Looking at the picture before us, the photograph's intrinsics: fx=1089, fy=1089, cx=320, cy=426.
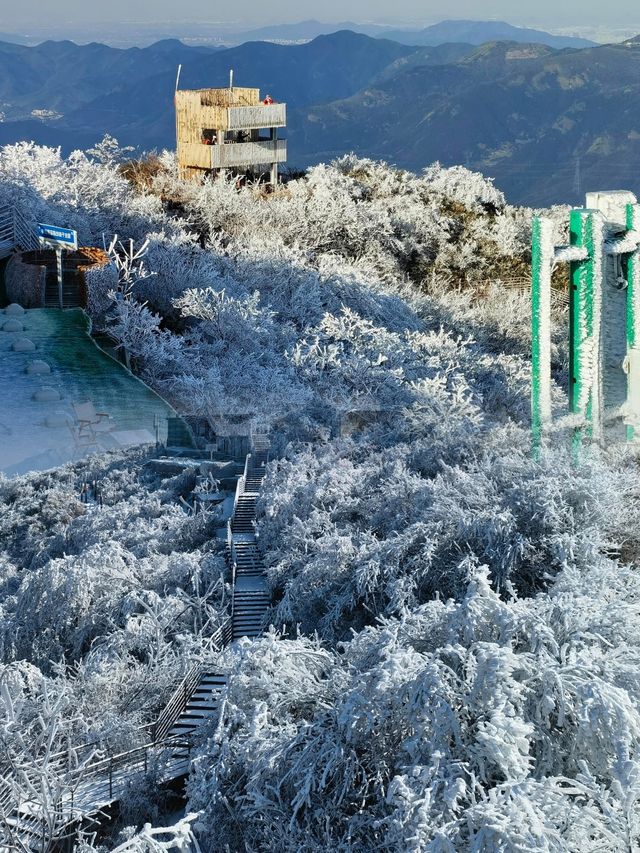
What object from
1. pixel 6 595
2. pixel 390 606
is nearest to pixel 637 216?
pixel 390 606

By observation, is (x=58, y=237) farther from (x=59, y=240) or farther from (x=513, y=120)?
(x=513, y=120)

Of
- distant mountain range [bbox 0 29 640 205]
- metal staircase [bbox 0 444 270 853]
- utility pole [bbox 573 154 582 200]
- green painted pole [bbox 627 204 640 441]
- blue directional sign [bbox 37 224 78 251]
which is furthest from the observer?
distant mountain range [bbox 0 29 640 205]

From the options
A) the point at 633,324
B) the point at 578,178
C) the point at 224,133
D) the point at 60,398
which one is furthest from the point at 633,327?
the point at 578,178

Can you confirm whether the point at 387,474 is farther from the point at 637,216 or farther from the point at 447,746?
the point at 447,746

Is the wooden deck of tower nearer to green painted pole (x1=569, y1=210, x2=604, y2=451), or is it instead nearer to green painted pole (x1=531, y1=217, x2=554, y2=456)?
green painted pole (x1=531, y1=217, x2=554, y2=456)

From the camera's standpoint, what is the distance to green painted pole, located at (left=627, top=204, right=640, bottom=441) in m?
8.90

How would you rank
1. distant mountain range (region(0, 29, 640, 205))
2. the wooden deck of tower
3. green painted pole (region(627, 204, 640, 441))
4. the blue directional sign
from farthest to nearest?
distant mountain range (region(0, 29, 640, 205)) < the wooden deck of tower < the blue directional sign < green painted pole (region(627, 204, 640, 441))

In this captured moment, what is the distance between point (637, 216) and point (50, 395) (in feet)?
25.8

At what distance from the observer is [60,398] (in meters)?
13.8

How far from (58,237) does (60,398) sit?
5.01 m

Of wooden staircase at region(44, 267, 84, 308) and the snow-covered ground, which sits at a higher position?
wooden staircase at region(44, 267, 84, 308)

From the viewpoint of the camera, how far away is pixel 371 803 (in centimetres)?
758

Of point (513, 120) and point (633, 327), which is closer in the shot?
point (633, 327)

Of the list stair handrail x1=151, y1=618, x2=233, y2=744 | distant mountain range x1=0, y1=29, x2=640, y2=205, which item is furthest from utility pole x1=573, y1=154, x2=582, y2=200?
stair handrail x1=151, y1=618, x2=233, y2=744
